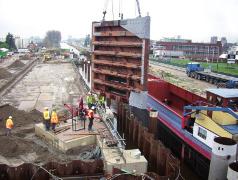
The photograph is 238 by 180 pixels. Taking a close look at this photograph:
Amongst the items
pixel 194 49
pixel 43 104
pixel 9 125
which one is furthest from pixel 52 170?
pixel 194 49

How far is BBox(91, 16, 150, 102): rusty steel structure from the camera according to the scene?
746 inches

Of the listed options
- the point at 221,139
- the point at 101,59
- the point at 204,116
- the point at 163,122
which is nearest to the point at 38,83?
the point at 101,59

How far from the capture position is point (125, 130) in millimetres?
19688

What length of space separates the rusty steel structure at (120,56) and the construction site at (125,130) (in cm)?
6

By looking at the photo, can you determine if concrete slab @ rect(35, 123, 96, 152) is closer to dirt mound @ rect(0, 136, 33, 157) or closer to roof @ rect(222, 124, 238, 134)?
dirt mound @ rect(0, 136, 33, 157)

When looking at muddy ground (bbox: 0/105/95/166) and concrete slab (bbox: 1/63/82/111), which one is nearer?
muddy ground (bbox: 0/105/95/166)

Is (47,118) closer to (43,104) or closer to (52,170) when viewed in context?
(52,170)

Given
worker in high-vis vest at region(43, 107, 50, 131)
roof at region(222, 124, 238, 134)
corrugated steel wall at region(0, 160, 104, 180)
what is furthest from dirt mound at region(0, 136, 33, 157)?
roof at region(222, 124, 238, 134)

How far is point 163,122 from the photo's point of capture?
1891 cm

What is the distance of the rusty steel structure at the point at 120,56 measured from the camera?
62.1 ft

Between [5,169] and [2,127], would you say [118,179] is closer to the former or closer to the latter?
[5,169]

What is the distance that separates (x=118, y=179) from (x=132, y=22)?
1123 cm

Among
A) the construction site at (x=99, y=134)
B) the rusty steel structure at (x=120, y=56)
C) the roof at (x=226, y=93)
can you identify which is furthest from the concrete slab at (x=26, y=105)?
the roof at (x=226, y=93)

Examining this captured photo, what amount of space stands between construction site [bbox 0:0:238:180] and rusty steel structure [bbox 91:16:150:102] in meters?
0.06
